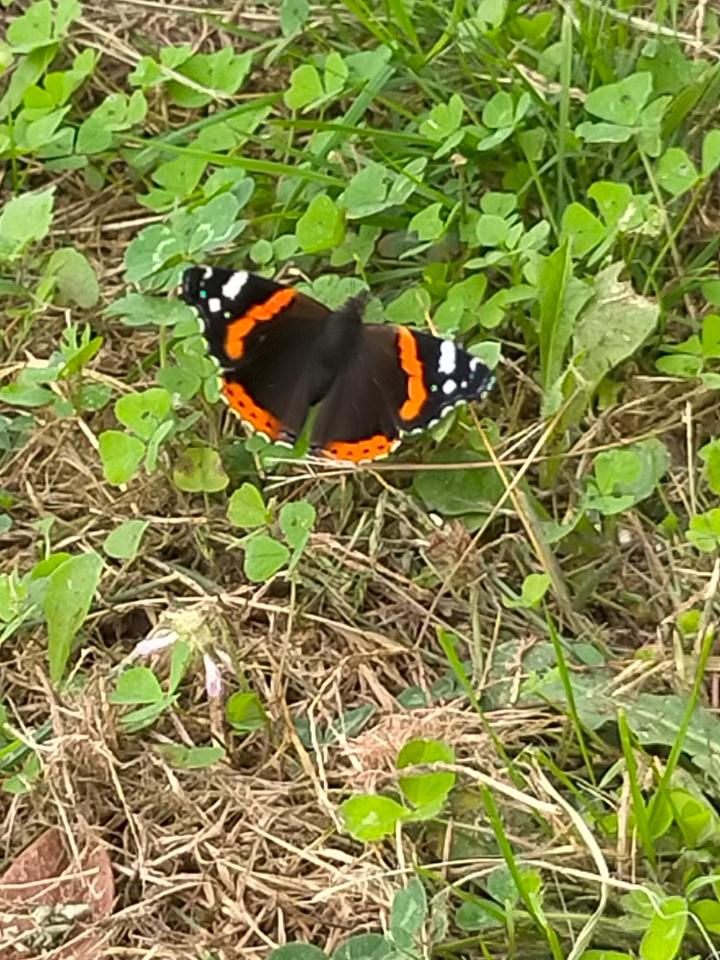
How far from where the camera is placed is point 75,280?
2.29 m

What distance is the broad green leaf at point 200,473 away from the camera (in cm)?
203

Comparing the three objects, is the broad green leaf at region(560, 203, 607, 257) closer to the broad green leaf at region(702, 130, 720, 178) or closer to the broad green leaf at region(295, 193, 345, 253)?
the broad green leaf at region(702, 130, 720, 178)

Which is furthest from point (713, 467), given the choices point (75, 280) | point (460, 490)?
point (75, 280)

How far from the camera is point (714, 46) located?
2.34 meters

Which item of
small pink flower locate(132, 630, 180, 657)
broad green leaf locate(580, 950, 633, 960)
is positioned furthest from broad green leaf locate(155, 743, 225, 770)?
broad green leaf locate(580, 950, 633, 960)

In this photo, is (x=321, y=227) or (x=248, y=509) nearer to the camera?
(x=248, y=509)

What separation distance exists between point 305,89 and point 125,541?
2.78 ft

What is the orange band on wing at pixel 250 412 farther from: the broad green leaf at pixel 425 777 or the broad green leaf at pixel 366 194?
the broad green leaf at pixel 425 777

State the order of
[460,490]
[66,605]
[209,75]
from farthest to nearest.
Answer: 1. [209,75]
2. [460,490]
3. [66,605]

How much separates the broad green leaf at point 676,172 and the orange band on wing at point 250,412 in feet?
2.31

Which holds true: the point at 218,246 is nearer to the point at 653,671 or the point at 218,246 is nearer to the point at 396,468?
the point at 396,468

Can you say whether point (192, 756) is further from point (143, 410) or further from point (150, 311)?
point (150, 311)

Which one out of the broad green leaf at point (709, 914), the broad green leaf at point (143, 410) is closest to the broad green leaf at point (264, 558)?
the broad green leaf at point (143, 410)

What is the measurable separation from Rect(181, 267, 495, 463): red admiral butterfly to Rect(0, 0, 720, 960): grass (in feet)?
0.24
